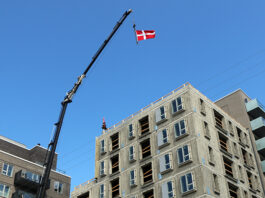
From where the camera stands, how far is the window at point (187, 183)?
52062 mm

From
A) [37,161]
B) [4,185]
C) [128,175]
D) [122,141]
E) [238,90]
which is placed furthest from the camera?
[37,161]

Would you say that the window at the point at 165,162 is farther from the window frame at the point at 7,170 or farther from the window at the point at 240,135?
the window frame at the point at 7,170

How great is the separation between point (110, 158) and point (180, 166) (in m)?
16.2

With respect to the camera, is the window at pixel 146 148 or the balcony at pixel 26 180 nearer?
the window at pixel 146 148

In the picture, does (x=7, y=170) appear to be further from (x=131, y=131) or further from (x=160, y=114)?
(x=160, y=114)

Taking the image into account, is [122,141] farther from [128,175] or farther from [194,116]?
[194,116]

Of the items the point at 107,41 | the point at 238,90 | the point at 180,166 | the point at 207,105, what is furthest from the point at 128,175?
the point at 238,90

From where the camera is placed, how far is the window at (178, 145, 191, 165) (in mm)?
54859

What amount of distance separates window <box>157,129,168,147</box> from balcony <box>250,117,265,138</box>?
20.6 meters

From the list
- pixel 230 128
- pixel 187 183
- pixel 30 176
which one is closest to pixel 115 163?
pixel 187 183

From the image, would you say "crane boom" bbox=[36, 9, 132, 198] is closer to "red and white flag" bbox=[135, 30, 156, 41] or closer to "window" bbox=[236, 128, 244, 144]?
"red and white flag" bbox=[135, 30, 156, 41]

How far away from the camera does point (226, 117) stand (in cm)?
6712

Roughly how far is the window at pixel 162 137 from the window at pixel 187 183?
7.65 m

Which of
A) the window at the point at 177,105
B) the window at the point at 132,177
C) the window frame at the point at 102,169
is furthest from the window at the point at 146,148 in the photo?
the window frame at the point at 102,169
